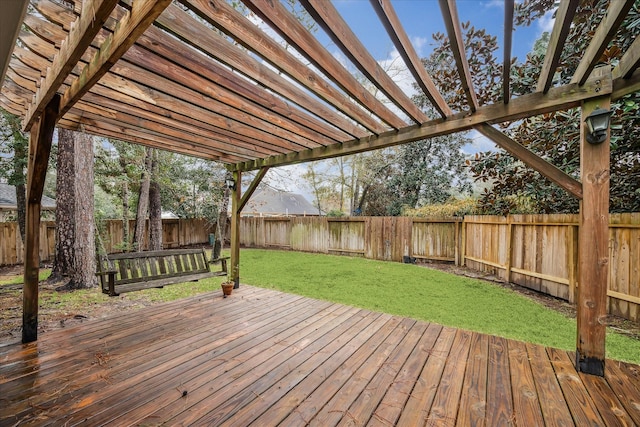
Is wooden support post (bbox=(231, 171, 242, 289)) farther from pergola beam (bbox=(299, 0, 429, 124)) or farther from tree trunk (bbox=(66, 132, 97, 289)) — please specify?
pergola beam (bbox=(299, 0, 429, 124))

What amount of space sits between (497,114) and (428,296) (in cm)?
334

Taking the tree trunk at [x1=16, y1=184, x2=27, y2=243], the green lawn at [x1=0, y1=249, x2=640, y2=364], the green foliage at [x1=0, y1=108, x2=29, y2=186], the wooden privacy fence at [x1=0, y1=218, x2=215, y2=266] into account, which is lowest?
the green lawn at [x1=0, y1=249, x2=640, y2=364]

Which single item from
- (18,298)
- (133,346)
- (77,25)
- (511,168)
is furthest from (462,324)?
(18,298)

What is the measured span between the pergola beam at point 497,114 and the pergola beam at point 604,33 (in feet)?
0.32

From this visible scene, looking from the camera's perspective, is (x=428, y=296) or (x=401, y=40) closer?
(x=401, y=40)

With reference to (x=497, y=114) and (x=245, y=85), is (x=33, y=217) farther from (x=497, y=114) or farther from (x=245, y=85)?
(x=497, y=114)

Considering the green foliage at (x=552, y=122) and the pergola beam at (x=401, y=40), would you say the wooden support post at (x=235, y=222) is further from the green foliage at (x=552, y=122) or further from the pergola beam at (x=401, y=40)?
the green foliage at (x=552, y=122)

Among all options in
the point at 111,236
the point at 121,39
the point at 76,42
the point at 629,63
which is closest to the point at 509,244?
the point at 629,63

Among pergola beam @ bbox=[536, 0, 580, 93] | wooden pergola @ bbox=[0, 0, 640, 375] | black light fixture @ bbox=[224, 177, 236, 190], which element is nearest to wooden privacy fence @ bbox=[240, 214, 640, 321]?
wooden pergola @ bbox=[0, 0, 640, 375]

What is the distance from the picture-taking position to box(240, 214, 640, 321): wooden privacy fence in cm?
343

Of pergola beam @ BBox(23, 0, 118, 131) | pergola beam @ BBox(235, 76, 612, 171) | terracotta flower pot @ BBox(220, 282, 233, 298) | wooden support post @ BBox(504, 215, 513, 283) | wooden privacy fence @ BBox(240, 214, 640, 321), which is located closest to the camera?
pergola beam @ BBox(23, 0, 118, 131)

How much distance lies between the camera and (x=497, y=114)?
2.29 meters

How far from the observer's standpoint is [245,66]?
5.90 feet

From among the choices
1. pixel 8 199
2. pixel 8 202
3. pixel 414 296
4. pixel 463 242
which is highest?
pixel 8 199
